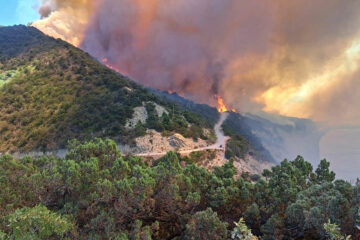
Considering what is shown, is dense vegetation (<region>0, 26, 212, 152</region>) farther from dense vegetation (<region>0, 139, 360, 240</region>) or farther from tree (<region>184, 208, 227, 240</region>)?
tree (<region>184, 208, 227, 240</region>)

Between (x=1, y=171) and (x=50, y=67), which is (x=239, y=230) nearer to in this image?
(x=1, y=171)

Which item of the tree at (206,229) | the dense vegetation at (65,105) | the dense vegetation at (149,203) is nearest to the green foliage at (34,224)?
the dense vegetation at (149,203)

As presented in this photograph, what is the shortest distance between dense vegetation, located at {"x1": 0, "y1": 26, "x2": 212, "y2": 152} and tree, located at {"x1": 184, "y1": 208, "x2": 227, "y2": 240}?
110 ft

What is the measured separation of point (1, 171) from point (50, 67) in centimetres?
6201

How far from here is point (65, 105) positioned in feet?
165

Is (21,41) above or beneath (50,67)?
above

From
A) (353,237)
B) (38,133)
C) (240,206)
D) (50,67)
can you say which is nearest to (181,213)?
(240,206)

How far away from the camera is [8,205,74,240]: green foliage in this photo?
679cm

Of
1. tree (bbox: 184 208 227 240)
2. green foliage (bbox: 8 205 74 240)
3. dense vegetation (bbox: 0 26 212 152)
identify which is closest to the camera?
green foliage (bbox: 8 205 74 240)

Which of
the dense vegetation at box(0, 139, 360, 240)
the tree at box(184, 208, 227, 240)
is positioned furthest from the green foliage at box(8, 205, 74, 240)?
the tree at box(184, 208, 227, 240)

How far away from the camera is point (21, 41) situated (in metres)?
90.4

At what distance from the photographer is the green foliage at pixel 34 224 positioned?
6.79 metres

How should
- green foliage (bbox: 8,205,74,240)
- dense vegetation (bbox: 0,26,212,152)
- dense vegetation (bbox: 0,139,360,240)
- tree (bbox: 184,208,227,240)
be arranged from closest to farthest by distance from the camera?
1. green foliage (bbox: 8,205,74,240)
2. dense vegetation (bbox: 0,139,360,240)
3. tree (bbox: 184,208,227,240)
4. dense vegetation (bbox: 0,26,212,152)

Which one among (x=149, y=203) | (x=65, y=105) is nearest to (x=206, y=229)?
(x=149, y=203)
